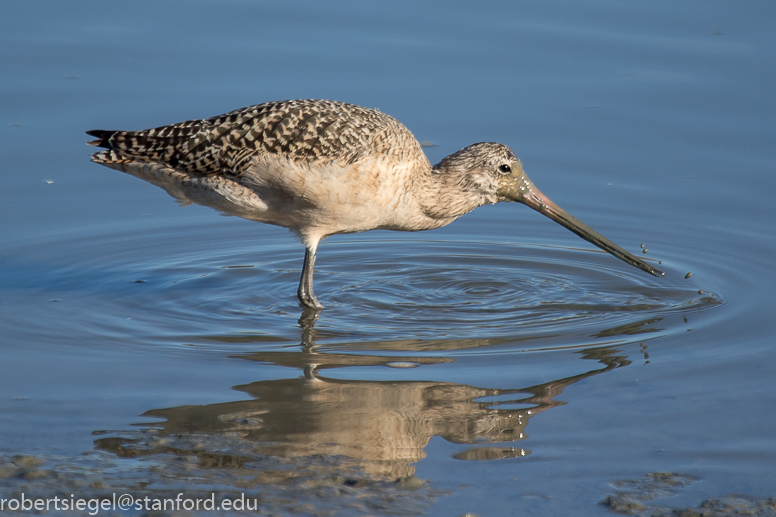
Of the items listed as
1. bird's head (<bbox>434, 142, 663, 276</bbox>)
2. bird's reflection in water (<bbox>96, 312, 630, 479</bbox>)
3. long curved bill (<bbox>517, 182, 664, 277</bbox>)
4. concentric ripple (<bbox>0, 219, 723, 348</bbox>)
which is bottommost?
bird's reflection in water (<bbox>96, 312, 630, 479</bbox>)

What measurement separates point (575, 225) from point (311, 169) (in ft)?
6.81

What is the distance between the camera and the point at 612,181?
8875mm

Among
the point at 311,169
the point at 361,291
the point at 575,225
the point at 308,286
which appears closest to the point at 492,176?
the point at 575,225

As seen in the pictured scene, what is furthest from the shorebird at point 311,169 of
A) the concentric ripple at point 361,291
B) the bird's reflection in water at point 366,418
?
the bird's reflection in water at point 366,418

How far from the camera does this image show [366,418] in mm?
5137

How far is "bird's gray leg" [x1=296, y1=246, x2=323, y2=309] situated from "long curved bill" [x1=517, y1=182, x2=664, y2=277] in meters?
1.54

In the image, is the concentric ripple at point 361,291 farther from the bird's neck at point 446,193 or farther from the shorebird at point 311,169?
the bird's neck at point 446,193

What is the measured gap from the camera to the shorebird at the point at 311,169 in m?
6.63

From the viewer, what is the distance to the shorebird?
663 cm

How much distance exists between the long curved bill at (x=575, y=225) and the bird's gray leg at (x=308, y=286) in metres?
1.54

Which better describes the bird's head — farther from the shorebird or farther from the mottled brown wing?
the mottled brown wing

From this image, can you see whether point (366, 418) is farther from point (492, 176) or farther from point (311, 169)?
point (492, 176)

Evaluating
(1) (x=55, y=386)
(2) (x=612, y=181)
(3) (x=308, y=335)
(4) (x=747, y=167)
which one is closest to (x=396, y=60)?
(2) (x=612, y=181)

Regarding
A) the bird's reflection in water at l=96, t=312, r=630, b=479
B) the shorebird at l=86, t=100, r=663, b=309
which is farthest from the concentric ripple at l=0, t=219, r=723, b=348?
the bird's reflection in water at l=96, t=312, r=630, b=479
